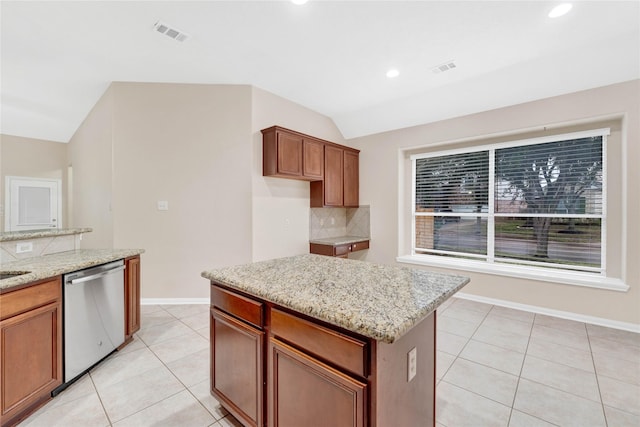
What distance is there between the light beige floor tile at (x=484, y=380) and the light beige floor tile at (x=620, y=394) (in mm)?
517

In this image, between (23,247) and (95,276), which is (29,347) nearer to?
(95,276)

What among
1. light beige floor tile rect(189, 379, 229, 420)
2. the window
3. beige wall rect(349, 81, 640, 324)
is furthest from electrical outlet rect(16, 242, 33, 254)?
the window

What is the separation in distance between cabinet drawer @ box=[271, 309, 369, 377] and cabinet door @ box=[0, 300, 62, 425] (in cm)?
158

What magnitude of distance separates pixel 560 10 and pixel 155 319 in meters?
4.81

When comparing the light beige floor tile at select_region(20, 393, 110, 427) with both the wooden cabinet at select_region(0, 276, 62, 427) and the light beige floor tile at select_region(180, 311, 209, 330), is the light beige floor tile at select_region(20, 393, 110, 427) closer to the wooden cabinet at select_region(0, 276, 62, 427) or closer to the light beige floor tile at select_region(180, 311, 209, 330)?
the wooden cabinet at select_region(0, 276, 62, 427)

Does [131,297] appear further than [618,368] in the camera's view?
Yes

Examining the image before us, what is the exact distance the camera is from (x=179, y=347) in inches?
98.7

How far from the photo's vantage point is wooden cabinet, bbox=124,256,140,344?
2492 mm

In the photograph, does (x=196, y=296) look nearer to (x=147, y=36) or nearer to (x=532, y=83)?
(x=147, y=36)

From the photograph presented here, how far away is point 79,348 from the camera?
1.98 m

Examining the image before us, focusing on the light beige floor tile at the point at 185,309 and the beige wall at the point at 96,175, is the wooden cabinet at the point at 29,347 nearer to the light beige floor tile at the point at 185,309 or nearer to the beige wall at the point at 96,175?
the light beige floor tile at the point at 185,309

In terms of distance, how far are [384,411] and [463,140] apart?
12.6ft

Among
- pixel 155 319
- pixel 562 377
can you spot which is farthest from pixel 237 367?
pixel 562 377

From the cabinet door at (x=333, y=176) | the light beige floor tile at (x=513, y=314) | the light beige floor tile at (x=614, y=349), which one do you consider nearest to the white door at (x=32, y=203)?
the cabinet door at (x=333, y=176)
